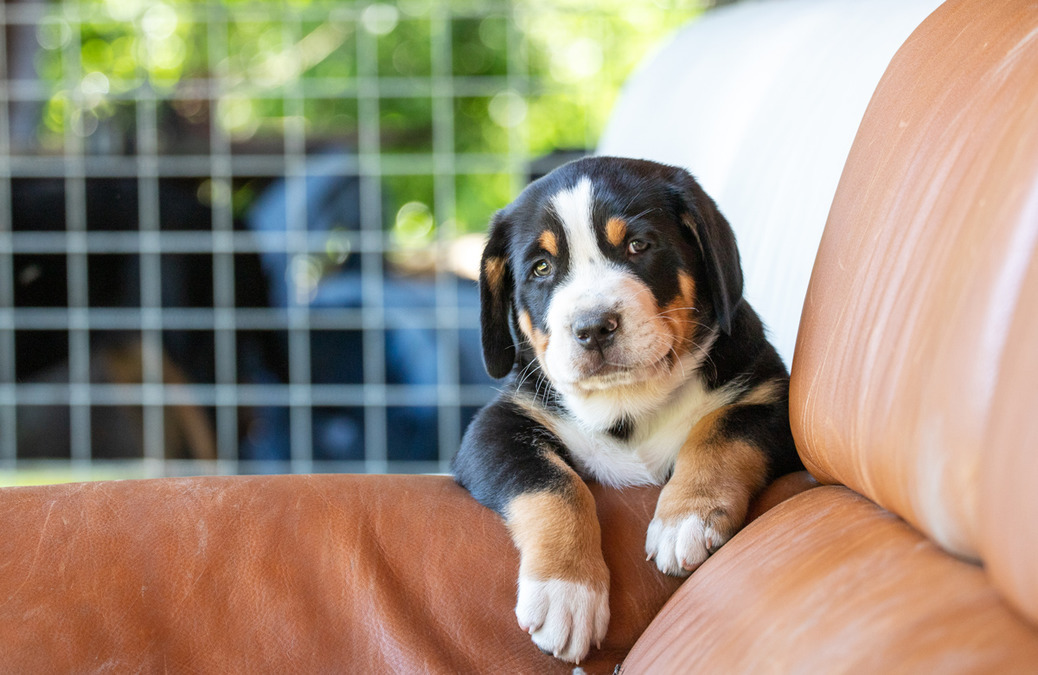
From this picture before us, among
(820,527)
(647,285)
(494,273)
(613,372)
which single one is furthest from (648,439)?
(820,527)

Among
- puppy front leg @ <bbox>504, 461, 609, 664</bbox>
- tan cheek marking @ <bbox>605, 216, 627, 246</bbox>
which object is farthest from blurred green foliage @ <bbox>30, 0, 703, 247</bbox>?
puppy front leg @ <bbox>504, 461, 609, 664</bbox>

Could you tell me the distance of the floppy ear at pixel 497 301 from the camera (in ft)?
6.75

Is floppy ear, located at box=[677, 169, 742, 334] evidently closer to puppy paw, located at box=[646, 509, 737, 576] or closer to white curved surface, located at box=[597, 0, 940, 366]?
white curved surface, located at box=[597, 0, 940, 366]

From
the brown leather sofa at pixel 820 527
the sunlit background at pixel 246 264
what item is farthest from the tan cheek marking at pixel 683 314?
the sunlit background at pixel 246 264

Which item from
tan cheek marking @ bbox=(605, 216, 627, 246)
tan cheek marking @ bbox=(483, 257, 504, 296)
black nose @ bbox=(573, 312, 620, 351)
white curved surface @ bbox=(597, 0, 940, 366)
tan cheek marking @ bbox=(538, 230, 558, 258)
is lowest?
black nose @ bbox=(573, 312, 620, 351)

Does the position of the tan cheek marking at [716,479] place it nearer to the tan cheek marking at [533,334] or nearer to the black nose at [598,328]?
the black nose at [598,328]

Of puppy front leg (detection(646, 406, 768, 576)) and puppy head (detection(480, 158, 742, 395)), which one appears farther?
puppy head (detection(480, 158, 742, 395))

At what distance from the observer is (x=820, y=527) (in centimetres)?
120

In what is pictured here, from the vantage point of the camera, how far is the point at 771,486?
1.56m

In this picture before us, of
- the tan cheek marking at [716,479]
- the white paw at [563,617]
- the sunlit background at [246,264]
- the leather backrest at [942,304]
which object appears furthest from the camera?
the sunlit background at [246,264]

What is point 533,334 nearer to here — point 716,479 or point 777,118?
point 716,479

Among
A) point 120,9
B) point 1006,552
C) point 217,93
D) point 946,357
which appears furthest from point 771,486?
point 120,9

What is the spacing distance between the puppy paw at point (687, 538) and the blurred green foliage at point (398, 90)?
319 centimetres

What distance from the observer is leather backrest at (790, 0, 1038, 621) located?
2.80 ft
